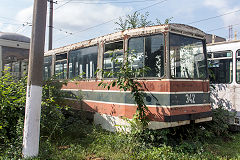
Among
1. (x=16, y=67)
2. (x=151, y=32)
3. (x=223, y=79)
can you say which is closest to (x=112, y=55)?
(x=151, y=32)

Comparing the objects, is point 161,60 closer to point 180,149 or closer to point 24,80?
point 180,149

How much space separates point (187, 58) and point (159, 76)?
3.59ft

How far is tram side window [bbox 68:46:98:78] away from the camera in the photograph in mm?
6988

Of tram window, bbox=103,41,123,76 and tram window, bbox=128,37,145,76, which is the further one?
tram window, bbox=103,41,123,76

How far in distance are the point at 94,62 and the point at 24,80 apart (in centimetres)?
215

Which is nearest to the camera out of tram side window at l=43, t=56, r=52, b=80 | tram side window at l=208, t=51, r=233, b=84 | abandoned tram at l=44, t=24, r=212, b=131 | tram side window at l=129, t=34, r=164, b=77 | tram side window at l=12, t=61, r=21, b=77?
abandoned tram at l=44, t=24, r=212, b=131

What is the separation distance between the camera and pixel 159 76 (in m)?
5.36

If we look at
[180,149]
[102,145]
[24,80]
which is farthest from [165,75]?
[24,80]

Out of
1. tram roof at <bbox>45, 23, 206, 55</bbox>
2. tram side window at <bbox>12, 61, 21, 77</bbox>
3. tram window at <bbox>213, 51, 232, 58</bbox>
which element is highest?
tram roof at <bbox>45, 23, 206, 55</bbox>

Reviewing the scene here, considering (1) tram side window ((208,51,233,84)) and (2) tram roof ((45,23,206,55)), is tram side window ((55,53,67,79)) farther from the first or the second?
(1) tram side window ((208,51,233,84))

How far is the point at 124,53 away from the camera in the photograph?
19.4 feet

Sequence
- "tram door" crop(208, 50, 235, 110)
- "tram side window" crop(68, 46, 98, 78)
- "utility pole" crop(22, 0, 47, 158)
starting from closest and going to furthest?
"utility pole" crop(22, 0, 47, 158), "tram side window" crop(68, 46, 98, 78), "tram door" crop(208, 50, 235, 110)

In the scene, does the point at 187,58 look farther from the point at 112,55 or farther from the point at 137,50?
the point at 112,55

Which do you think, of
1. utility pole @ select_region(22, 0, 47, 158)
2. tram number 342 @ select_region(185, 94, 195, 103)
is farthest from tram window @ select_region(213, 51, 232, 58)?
utility pole @ select_region(22, 0, 47, 158)
